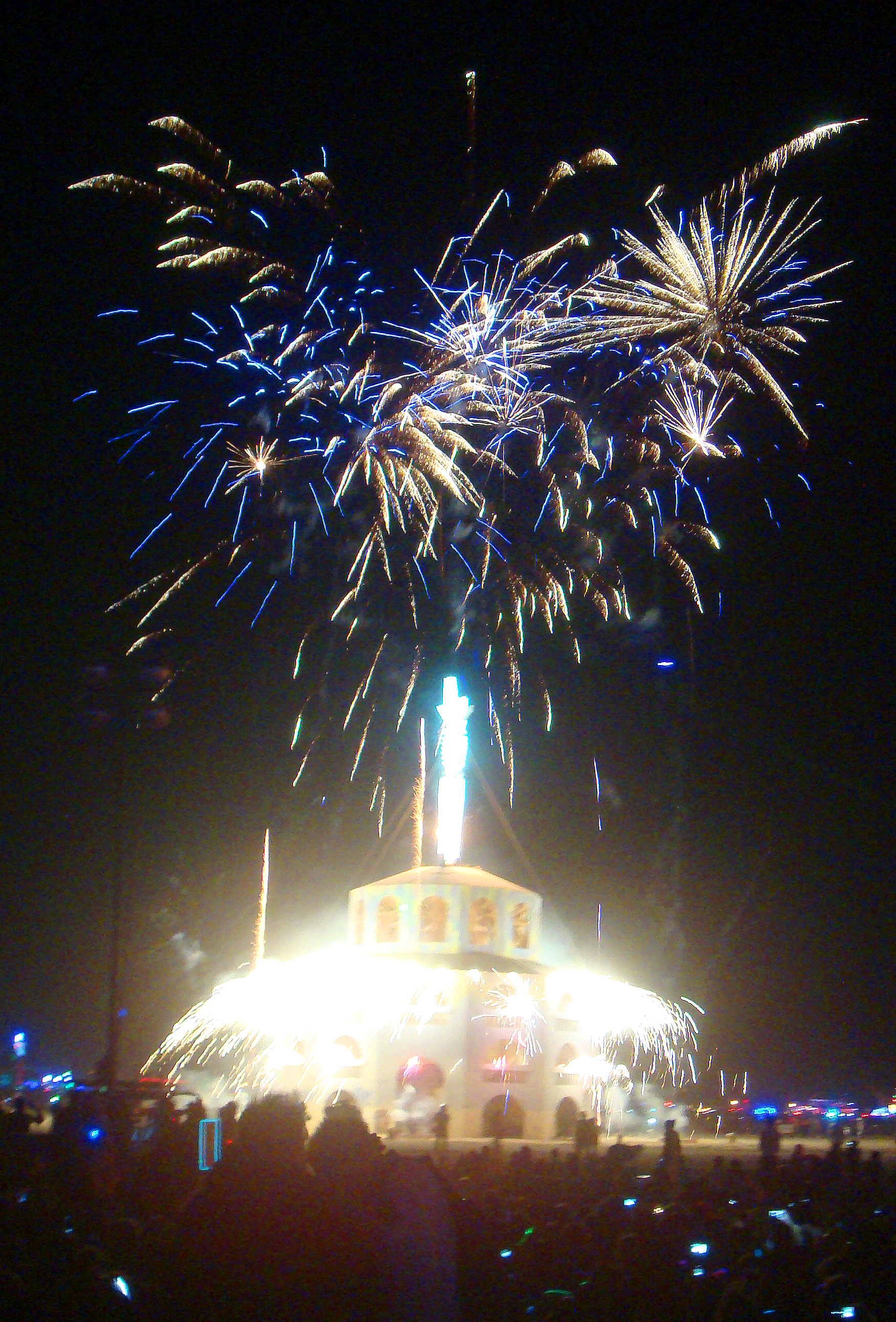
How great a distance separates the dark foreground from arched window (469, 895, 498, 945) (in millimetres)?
25966

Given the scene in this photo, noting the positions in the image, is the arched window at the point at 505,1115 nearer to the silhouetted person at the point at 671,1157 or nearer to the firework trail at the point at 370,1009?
the firework trail at the point at 370,1009

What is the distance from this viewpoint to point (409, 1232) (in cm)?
412

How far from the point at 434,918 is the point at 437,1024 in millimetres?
4243

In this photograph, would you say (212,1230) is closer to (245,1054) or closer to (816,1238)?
(816,1238)

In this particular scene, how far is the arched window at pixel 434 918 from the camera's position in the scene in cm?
4066

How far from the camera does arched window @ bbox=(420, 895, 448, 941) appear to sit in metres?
40.7

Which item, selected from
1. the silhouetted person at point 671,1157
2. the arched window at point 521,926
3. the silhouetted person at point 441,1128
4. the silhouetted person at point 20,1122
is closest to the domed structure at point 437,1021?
the arched window at point 521,926

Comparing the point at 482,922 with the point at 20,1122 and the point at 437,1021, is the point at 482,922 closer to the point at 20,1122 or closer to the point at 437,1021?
the point at 437,1021

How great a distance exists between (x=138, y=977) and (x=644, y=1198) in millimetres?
55219

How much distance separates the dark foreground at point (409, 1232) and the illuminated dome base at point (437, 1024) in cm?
2287

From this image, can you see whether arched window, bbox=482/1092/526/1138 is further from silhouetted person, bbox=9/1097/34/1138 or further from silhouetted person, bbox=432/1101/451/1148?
silhouetted person, bbox=9/1097/34/1138

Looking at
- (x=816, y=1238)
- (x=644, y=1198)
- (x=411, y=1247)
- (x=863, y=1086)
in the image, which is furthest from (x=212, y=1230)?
(x=863, y=1086)

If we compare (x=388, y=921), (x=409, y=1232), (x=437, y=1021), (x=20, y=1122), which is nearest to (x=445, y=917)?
(x=388, y=921)

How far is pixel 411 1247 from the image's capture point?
4086mm
